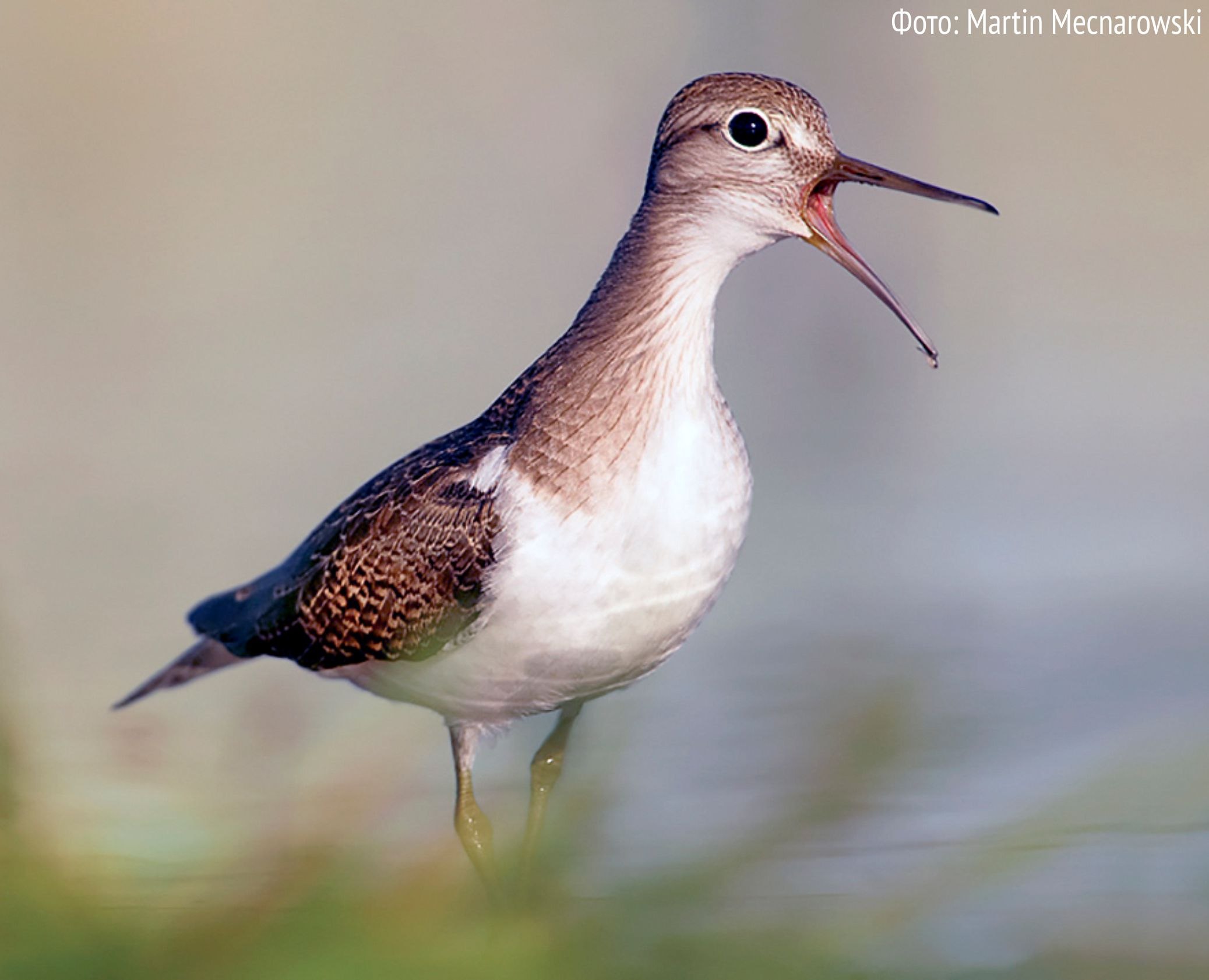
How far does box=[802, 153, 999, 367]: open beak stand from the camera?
364 centimetres

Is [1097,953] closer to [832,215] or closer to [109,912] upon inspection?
[109,912]

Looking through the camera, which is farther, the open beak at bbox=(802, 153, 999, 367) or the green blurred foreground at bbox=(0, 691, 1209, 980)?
the open beak at bbox=(802, 153, 999, 367)

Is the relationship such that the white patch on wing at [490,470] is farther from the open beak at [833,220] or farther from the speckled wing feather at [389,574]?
the open beak at [833,220]

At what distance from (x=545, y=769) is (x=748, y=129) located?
181cm

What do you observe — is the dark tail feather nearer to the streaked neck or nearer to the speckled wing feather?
the speckled wing feather

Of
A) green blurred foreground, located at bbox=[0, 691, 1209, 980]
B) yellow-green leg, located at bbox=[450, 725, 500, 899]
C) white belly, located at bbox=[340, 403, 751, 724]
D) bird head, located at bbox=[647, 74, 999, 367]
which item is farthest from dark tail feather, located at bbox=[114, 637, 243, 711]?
green blurred foreground, located at bbox=[0, 691, 1209, 980]

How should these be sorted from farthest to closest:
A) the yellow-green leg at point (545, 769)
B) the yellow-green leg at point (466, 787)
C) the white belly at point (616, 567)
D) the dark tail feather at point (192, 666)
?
the dark tail feather at point (192, 666) < the white belly at point (616, 567) < the yellow-green leg at point (466, 787) < the yellow-green leg at point (545, 769)

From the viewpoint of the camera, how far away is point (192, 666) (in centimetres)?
464

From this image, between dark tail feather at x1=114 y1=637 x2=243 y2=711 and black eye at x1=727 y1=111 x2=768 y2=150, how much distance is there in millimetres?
2231

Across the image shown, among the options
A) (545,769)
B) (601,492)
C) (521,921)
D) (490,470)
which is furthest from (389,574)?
(521,921)

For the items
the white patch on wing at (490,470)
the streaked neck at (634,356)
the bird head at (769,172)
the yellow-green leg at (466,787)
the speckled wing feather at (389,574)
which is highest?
the bird head at (769,172)

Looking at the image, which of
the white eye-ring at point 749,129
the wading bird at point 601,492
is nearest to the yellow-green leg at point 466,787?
the wading bird at point 601,492

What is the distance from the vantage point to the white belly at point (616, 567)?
3.33 metres

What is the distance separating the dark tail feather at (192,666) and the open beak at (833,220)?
2243 millimetres
